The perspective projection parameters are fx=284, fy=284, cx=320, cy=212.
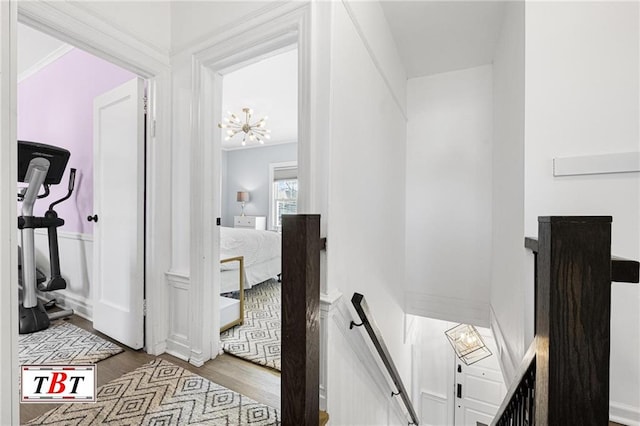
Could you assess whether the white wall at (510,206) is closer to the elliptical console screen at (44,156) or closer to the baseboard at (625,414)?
the baseboard at (625,414)

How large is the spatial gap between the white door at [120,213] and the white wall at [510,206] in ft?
8.13

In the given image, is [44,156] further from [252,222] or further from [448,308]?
[252,222]

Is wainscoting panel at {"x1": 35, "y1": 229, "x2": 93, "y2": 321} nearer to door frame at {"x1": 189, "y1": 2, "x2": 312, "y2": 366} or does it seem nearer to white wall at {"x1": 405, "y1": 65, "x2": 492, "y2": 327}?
door frame at {"x1": 189, "y1": 2, "x2": 312, "y2": 366}

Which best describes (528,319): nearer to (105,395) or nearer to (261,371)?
(261,371)

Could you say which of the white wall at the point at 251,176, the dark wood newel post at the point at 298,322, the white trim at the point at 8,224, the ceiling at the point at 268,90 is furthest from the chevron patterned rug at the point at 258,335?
the white wall at the point at 251,176

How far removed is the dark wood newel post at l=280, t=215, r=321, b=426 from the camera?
0.93 metres

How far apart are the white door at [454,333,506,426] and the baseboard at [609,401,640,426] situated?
295 cm

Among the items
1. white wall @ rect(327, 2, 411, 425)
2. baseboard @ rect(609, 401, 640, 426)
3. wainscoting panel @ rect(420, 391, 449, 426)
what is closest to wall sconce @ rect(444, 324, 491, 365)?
wainscoting panel @ rect(420, 391, 449, 426)

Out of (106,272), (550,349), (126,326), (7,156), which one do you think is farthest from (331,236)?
(106,272)

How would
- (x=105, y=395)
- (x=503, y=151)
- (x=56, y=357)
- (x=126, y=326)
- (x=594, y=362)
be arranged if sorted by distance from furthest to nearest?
(x=503, y=151)
(x=126, y=326)
(x=56, y=357)
(x=105, y=395)
(x=594, y=362)

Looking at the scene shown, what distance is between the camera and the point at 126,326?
Answer: 6.77 ft

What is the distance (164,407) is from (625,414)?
2.35 meters

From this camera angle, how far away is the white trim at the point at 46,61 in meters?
2.81

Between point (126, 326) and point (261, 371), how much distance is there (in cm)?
108
